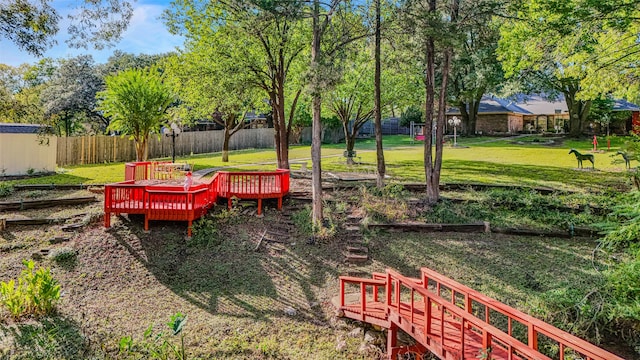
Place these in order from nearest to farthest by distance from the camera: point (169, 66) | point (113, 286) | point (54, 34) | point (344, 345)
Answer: point (344, 345), point (54, 34), point (113, 286), point (169, 66)

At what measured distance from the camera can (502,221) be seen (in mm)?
10625

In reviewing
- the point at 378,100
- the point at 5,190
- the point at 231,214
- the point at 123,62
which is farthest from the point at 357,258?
the point at 123,62

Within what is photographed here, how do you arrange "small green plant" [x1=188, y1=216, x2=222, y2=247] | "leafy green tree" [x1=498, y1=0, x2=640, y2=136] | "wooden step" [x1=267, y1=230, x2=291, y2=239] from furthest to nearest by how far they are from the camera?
"wooden step" [x1=267, y1=230, x2=291, y2=239], "small green plant" [x1=188, y1=216, x2=222, y2=247], "leafy green tree" [x1=498, y1=0, x2=640, y2=136]

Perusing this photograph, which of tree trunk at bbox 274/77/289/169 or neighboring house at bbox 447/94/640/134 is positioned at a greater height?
neighboring house at bbox 447/94/640/134

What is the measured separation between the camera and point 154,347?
6059 millimetres

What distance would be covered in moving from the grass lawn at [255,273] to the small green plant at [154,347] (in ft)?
0.42

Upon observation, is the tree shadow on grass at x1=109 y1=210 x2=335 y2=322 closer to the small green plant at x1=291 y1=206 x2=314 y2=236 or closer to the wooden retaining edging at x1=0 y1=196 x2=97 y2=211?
the small green plant at x1=291 y1=206 x2=314 y2=236

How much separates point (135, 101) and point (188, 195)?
8336 mm

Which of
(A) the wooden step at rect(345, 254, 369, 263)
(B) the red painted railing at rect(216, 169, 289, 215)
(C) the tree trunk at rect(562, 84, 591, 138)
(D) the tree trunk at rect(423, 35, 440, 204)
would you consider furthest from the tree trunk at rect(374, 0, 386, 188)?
(C) the tree trunk at rect(562, 84, 591, 138)

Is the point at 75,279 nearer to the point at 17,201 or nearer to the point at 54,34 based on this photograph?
the point at 54,34

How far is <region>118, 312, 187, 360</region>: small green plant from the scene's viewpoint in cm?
563

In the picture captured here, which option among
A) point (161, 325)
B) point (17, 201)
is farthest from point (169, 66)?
point (161, 325)

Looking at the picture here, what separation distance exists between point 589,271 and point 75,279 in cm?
1032

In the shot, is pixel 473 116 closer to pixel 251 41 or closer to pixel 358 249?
pixel 251 41
